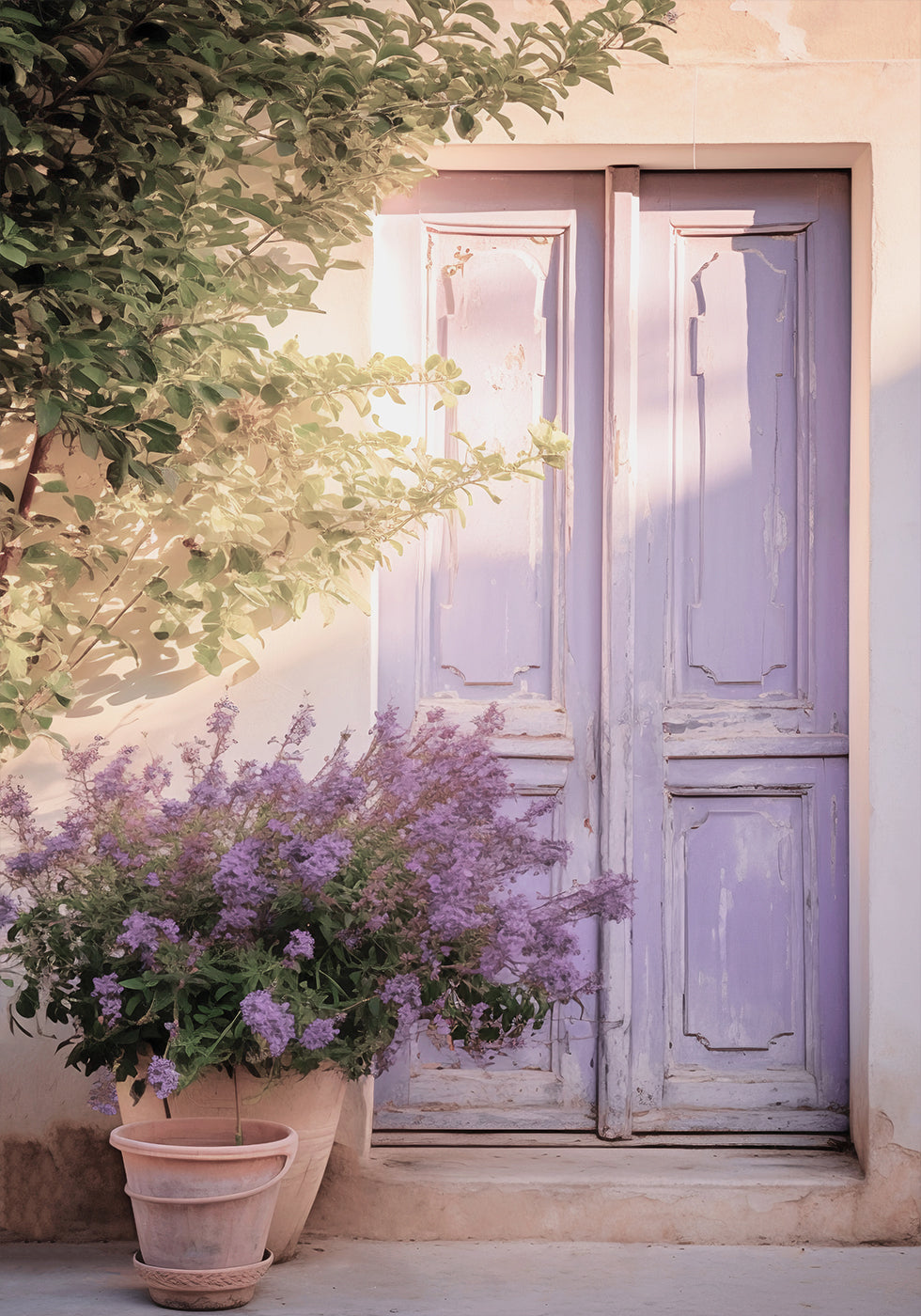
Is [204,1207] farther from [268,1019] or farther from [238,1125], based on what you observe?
[268,1019]

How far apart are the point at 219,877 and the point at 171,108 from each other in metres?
1.69

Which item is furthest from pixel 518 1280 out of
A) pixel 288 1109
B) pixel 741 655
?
pixel 741 655

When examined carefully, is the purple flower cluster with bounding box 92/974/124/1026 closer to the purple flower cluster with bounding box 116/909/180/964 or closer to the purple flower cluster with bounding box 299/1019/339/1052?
the purple flower cluster with bounding box 116/909/180/964

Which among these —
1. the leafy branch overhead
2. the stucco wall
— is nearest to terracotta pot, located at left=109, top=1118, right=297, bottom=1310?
the stucco wall

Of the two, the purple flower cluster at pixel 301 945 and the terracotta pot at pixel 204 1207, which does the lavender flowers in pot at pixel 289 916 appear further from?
the terracotta pot at pixel 204 1207

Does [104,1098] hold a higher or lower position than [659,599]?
lower

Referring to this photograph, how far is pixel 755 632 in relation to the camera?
348 centimetres

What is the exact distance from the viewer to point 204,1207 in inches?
98.0

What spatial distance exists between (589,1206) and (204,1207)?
1.02 metres

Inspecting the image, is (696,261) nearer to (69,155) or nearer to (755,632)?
(755,632)

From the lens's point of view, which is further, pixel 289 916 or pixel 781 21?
pixel 781 21

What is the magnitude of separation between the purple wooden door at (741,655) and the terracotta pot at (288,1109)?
36.4 inches

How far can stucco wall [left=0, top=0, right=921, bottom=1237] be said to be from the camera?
10.6 ft

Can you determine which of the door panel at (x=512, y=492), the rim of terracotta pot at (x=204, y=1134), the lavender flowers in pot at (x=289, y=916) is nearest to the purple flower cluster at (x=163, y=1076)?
the lavender flowers in pot at (x=289, y=916)
